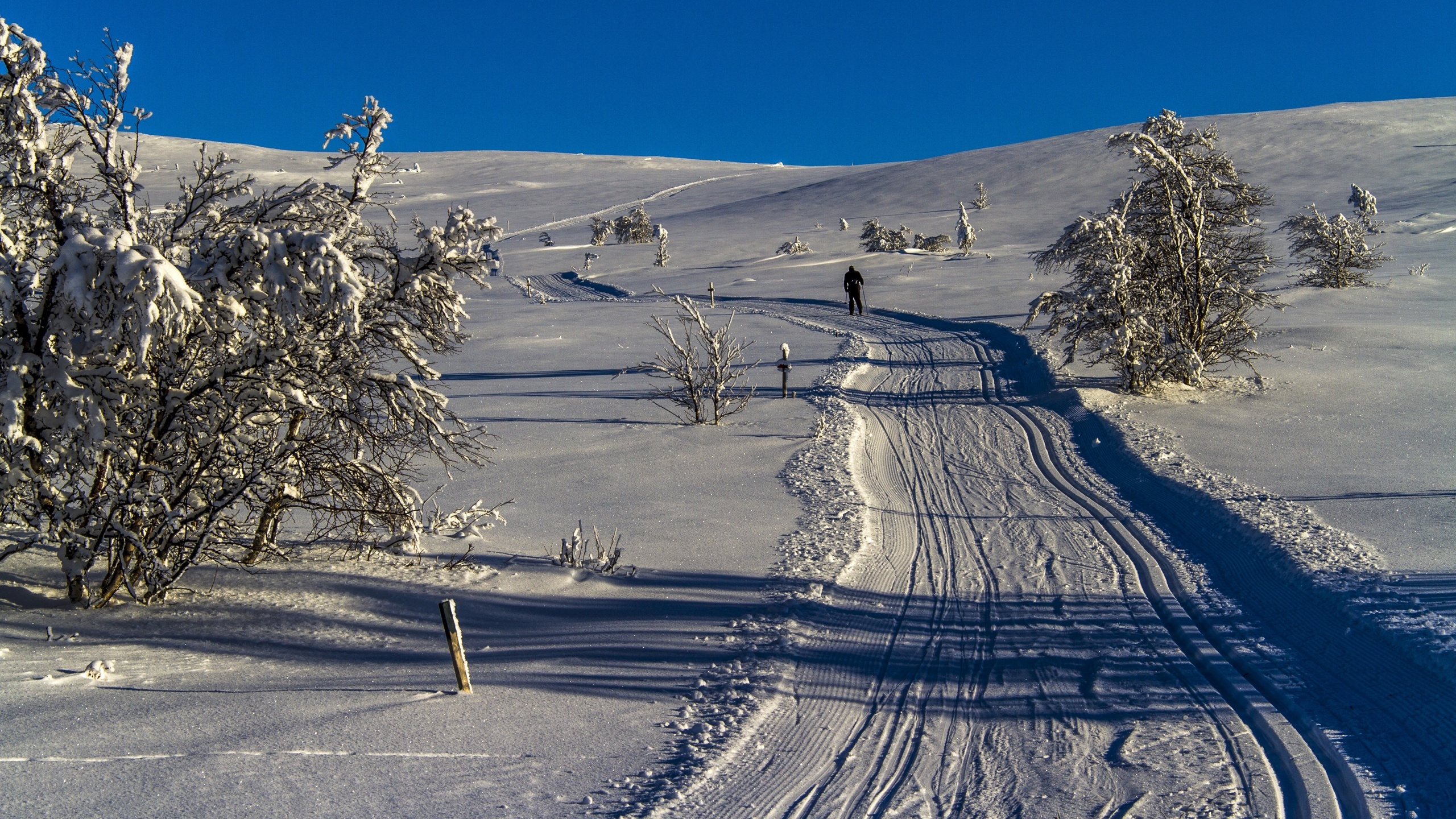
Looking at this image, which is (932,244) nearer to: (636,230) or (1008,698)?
(636,230)

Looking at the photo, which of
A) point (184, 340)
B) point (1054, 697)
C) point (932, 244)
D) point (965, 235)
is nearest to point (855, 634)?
point (1054, 697)

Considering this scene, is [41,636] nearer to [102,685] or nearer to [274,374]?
[102,685]

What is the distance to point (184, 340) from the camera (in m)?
5.91

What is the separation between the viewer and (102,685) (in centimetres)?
539

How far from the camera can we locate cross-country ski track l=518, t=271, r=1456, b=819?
14.4ft

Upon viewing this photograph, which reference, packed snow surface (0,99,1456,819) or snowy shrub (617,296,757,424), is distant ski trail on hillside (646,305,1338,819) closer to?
packed snow surface (0,99,1456,819)

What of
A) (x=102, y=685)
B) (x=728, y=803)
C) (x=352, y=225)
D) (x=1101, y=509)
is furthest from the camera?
(x=1101, y=509)

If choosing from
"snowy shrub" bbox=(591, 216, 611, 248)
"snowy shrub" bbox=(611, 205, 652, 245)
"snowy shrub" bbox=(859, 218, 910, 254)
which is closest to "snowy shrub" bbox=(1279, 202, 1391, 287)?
"snowy shrub" bbox=(859, 218, 910, 254)

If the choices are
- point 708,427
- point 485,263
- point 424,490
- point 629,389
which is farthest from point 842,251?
point 485,263

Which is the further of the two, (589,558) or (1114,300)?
(1114,300)

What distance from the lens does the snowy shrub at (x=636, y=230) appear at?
60.2 m

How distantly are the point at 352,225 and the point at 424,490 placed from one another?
18.2 ft

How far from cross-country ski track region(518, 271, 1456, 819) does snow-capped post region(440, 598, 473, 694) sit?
171 cm

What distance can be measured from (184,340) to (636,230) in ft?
182
